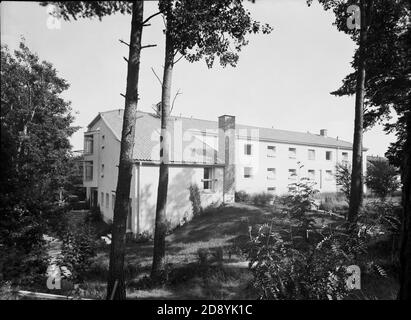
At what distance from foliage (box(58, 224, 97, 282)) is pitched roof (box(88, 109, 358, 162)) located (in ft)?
13.3

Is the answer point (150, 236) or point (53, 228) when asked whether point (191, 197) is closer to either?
point (150, 236)

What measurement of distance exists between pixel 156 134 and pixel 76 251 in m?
9.61

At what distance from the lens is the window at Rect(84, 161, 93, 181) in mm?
19328

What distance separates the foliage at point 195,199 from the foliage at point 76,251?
9797mm

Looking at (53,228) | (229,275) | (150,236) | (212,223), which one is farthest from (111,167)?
(229,275)

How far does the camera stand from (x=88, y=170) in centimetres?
1970

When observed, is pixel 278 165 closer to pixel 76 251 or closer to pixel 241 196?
pixel 241 196

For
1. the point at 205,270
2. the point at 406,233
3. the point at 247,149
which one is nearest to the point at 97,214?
the point at 205,270

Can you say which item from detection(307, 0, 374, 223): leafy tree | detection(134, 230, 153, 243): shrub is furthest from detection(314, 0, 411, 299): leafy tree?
detection(134, 230, 153, 243): shrub

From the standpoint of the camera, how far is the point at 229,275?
764 centimetres

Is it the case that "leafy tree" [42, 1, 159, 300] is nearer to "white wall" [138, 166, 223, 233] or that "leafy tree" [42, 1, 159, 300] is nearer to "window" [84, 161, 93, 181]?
"white wall" [138, 166, 223, 233]

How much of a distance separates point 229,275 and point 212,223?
7.52m

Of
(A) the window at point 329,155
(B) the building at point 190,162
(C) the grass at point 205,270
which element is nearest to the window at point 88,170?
(B) the building at point 190,162
